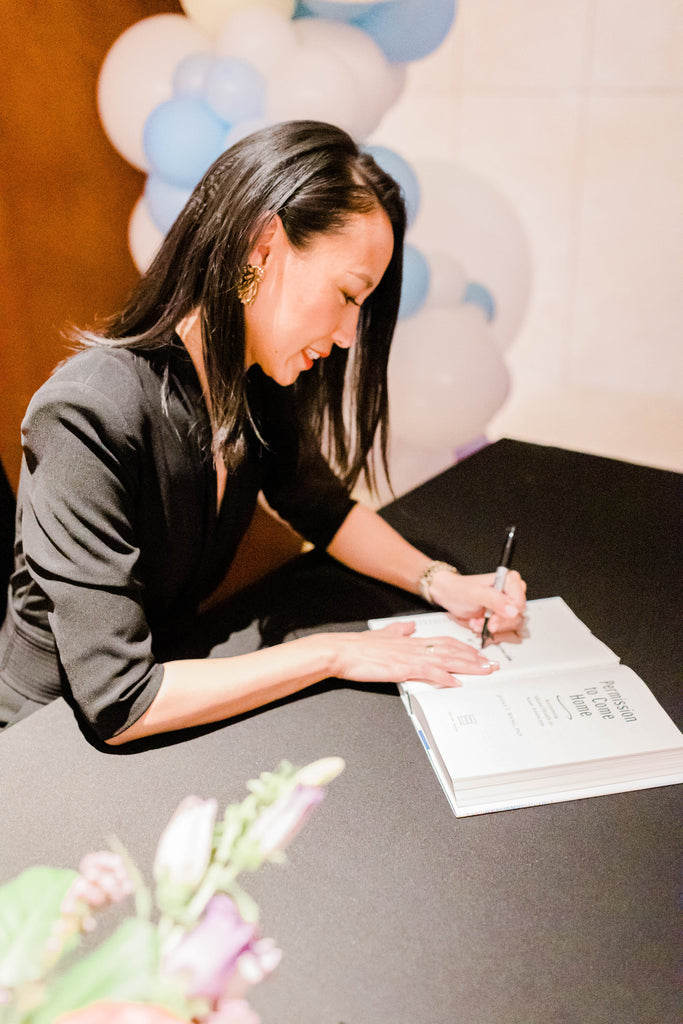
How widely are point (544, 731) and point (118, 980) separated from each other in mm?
460

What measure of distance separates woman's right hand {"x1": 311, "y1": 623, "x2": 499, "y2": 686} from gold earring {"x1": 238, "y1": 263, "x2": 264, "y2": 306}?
16.9 inches

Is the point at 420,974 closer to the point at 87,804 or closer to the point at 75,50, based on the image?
the point at 87,804

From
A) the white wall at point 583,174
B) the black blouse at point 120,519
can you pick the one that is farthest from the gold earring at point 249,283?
the white wall at point 583,174

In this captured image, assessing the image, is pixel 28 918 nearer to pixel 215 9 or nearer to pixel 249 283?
pixel 249 283

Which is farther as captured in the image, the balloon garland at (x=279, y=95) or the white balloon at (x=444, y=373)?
the white balloon at (x=444, y=373)

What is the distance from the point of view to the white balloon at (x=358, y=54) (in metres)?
1.77

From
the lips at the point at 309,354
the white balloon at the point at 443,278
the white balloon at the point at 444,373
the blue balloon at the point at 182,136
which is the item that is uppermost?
the blue balloon at the point at 182,136

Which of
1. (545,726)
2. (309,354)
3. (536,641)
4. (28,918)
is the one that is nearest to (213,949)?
(28,918)

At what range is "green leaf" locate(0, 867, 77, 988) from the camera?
58 centimetres

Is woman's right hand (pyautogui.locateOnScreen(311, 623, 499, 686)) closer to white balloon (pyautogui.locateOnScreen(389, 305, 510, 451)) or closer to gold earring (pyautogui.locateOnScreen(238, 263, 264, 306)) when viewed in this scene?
gold earring (pyautogui.locateOnScreen(238, 263, 264, 306))

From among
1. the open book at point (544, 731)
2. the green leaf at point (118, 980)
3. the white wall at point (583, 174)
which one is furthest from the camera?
the white wall at point (583, 174)

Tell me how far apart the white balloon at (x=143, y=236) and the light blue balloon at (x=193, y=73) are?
0.27 meters

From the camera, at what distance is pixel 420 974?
605mm

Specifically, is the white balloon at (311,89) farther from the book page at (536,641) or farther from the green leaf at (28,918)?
the green leaf at (28,918)
